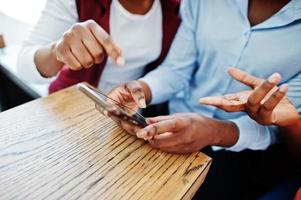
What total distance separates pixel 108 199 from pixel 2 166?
0.64 ft

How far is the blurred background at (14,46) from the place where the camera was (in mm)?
1107

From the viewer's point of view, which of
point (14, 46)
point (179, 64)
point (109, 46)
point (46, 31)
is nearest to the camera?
point (109, 46)

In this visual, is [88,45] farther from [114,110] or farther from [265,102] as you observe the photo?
[265,102]

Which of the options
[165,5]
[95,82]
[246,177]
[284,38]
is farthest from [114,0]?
[246,177]

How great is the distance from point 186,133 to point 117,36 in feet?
1.55

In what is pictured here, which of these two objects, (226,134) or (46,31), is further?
(46,31)

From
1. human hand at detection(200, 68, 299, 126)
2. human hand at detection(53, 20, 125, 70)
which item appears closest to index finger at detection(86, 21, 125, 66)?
human hand at detection(53, 20, 125, 70)

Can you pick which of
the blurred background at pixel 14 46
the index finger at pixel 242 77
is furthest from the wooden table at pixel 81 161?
the blurred background at pixel 14 46

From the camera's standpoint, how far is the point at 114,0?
2.87ft

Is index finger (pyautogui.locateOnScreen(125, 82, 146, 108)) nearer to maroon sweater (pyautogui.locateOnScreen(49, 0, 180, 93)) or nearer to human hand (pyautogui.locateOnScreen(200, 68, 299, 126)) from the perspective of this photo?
human hand (pyautogui.locateOnScreen(200, 68, 299, 126))

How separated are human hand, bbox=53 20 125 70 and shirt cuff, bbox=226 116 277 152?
0.42m

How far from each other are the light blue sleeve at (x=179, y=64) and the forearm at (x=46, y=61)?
30 cm

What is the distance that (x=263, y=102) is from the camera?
→ 63 centimetres

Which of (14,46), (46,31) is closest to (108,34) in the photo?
(46,31)
